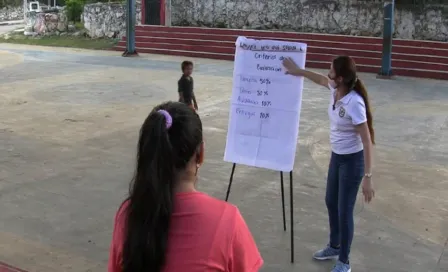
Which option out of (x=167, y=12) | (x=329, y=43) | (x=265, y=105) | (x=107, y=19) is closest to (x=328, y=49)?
(x=329, y=43)

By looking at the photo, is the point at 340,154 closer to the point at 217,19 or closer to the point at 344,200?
the point at 344,200

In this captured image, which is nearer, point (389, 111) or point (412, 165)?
point (412, 165)

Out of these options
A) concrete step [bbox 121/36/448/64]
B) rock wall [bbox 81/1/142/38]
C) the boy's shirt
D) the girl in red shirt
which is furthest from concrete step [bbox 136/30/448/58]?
the girl in red shirt

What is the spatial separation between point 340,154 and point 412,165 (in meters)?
3.71

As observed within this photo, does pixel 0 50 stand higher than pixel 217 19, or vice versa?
pixel 217 19

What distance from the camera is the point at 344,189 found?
4039mm

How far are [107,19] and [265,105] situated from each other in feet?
72.1

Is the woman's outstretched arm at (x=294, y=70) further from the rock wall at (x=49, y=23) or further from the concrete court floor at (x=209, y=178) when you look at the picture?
the rock wall at (x=49, y=23)

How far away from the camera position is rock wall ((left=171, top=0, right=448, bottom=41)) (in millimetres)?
19406

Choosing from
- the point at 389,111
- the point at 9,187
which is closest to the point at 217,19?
the point at 389,111

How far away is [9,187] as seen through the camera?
6176mm

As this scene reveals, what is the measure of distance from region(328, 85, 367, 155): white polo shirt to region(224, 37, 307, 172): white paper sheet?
0.42 metres

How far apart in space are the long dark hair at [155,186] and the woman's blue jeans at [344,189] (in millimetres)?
2416

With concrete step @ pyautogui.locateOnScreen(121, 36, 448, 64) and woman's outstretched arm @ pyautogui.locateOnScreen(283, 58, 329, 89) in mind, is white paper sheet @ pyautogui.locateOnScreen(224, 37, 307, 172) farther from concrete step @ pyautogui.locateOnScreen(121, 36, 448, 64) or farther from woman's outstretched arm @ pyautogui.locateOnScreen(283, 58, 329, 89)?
concrete step @ pyautogui.locateOnScreen(121, 36, 448, 64)
